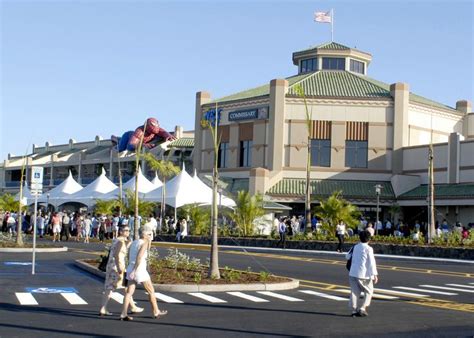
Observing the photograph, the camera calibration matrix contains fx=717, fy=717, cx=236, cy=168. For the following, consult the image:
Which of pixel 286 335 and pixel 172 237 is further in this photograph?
pixel 172 237

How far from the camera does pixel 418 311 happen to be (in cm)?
1414

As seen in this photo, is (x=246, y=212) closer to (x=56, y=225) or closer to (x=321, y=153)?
(x=56, y=225)

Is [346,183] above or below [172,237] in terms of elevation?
above

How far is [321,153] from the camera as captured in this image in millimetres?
55406

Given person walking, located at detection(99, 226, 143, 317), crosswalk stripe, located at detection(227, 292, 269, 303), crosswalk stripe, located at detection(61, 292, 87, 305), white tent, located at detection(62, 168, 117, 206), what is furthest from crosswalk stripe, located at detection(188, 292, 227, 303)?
white tent, located at detection(62, 168, 117, 206)

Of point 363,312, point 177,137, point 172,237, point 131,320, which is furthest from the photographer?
point 177,137

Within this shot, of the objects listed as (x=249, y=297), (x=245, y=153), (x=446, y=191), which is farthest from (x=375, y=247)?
(x=245, y=153)

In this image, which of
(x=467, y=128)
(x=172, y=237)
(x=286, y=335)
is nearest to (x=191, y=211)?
(x=172, y=237)

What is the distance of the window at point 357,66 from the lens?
62500 mm

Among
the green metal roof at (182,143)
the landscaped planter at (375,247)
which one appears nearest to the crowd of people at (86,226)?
the landscaped planter at (375,247)

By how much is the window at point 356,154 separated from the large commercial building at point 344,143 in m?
0.08

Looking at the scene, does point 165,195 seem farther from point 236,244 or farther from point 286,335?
point 286,335

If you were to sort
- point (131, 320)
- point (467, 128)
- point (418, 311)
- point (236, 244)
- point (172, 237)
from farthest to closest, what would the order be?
point (467, 128)
point (172, 237)
point (236, 244)
point (418, 311)
point (131, 320)

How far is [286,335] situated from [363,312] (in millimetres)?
2684
